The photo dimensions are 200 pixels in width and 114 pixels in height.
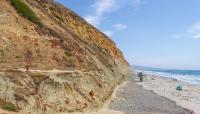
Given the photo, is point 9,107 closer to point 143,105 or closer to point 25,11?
point 143,105

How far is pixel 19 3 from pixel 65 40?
6317 mm

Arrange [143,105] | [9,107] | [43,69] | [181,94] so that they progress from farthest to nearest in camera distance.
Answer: [181,94] → [143,105] → [43,69] → [9,107]

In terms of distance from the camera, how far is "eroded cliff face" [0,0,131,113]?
27.7 m

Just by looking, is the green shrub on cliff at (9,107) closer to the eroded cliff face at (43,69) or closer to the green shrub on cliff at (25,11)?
the eroded cliff face at (43,69)

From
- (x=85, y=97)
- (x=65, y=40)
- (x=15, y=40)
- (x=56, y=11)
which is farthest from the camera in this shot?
(x=56, y=11)

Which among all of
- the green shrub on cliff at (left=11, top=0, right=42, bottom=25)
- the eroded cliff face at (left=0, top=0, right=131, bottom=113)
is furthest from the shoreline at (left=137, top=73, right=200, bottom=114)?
the green shrub on cliff at (left=11, top=0, right=42, bottom=25)

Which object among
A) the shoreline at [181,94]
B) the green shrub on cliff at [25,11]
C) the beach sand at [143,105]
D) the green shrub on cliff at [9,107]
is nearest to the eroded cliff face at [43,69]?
the green shrub on cliff at [9,107]

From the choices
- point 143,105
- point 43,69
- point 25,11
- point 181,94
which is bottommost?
point 143,105

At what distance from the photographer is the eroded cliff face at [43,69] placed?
1091 inches

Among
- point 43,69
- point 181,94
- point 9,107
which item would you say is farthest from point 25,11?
point 181,94

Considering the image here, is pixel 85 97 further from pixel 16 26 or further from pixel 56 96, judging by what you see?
pixel 16 26

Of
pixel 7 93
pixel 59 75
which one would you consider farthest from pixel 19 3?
pixel 7 93

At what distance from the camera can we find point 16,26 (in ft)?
127

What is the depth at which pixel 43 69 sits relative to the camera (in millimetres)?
31984
